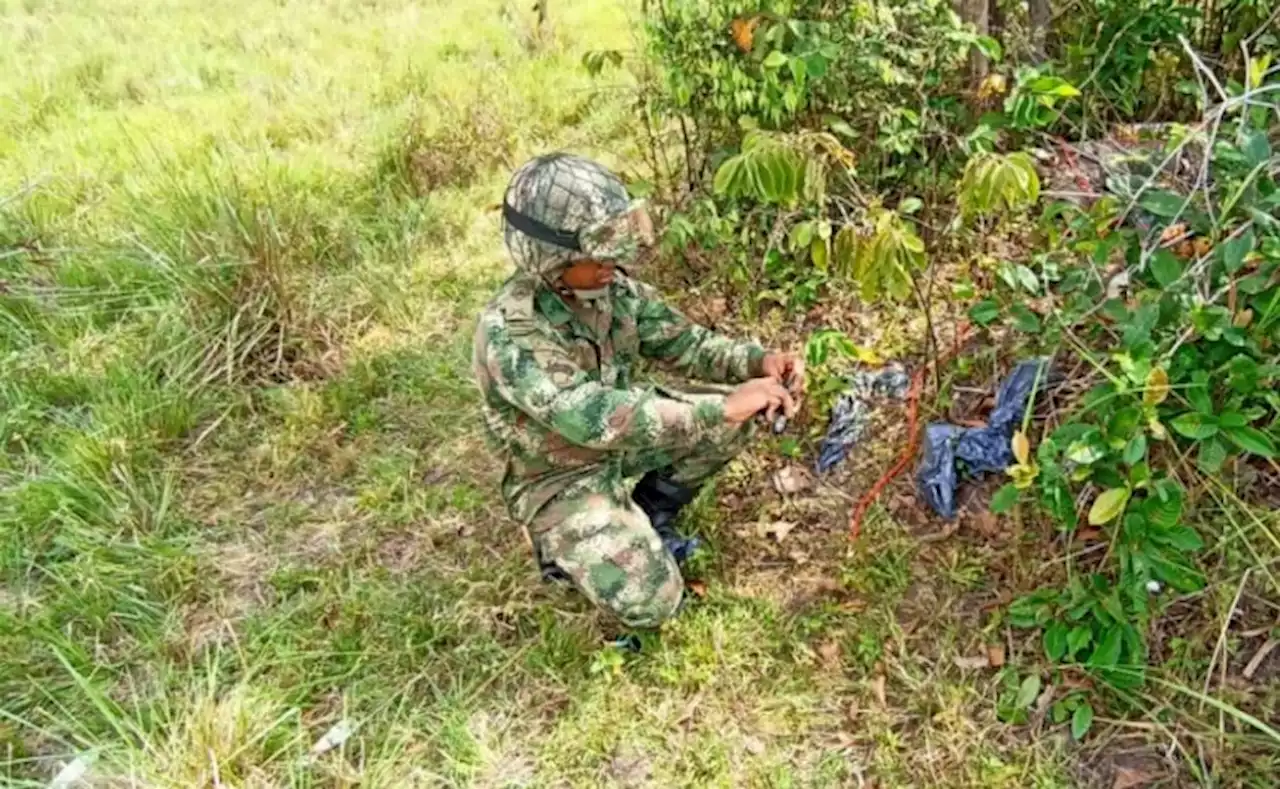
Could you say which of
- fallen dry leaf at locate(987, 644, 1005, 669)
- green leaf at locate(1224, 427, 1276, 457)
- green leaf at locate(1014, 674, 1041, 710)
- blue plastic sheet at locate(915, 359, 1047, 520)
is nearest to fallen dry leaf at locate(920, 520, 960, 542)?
blue plastic sheet at locate(915, 359, 1047, 520)

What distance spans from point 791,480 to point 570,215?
1016mm

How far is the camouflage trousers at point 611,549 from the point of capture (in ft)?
7.13

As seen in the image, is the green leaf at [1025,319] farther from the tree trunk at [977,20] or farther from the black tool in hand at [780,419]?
the tree trunk at [977,20]

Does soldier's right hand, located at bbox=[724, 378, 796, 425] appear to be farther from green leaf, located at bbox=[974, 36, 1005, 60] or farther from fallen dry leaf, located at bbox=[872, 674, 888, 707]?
green leaf, located at bbox=[974, 36, 1005, 60]

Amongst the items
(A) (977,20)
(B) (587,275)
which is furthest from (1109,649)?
(A) (977,20)

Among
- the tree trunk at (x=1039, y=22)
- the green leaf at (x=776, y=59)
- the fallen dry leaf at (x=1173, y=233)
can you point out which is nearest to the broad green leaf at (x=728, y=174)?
the green leaf at (x=776, y=59)

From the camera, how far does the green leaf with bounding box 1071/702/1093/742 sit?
1854 millimetres

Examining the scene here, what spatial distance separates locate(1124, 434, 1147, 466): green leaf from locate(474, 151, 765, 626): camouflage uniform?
0.75 meters

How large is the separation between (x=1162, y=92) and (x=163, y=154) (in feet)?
13.0

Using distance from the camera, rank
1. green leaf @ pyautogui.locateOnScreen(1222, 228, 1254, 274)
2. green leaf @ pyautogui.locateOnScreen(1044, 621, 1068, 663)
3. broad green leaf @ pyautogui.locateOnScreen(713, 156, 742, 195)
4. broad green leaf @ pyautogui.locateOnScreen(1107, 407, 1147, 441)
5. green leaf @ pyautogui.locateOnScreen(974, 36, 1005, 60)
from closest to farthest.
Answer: green leaf @ pyautogui.locateOnScreen(1222, 228, 1254, 274), broad green leaf @ pyautogui.locateOnScreen(1107, 407, 1147, 441), green leaf @ pyautogui.locateOnScreen(1044, 621, 1068, 663), broad green leaf @ pyautogui.locateOnScreen(713, 156, 742, 195), green leaf @ pyautogui.locateOnScreen(974, 36, 1005, 60)

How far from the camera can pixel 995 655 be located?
6.75 feet

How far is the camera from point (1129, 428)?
66.1 inches

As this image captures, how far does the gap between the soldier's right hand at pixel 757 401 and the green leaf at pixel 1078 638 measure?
26.6 inches

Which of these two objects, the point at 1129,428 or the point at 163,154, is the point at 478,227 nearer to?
the point at 163,154
